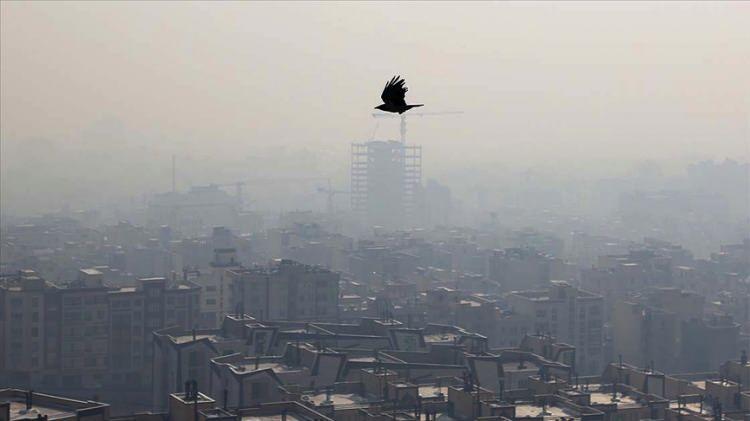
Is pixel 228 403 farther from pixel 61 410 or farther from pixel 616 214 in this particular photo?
pixel 616 214

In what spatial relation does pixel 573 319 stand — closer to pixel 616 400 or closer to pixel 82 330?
pixel 82 330

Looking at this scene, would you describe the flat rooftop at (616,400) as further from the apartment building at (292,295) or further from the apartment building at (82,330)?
the apartment building at (82,330)

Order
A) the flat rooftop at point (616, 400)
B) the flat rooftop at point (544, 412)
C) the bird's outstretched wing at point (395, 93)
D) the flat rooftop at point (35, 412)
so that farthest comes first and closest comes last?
the flat rooftop at point (616, 400) < the flat rooftop at point (544, 412) < the flat rooftop at point (35, 412) < the bird's outstretched wing at point (395, 93)

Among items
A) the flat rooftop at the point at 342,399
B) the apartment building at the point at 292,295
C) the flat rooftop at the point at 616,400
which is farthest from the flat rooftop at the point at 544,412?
the apartment building at the point at 292,295

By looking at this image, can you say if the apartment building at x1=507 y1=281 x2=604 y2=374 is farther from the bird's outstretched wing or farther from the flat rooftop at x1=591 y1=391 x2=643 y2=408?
the bird's outstretched wing

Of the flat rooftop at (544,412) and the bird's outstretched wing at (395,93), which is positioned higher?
the bird's outstretched wing at (395,93)

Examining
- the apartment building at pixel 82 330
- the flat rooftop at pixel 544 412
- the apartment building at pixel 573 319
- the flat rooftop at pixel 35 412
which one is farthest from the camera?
the apartment building at pixel 573 319

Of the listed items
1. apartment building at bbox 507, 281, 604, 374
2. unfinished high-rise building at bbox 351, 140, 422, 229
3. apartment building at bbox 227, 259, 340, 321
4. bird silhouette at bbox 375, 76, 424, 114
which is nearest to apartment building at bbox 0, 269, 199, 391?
apartment building at bbox 227, 259, 340, 321

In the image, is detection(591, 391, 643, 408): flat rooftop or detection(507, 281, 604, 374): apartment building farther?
detection(507, 281, 604, 374): apartment building

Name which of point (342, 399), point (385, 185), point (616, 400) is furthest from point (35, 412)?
point (385, 185)
